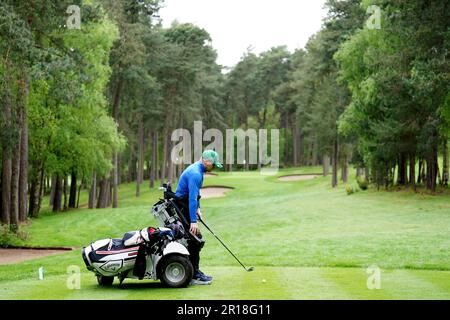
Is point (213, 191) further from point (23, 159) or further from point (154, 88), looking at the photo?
point (23, 159)

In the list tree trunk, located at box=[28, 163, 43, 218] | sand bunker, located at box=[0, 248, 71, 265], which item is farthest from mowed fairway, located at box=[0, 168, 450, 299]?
tree trunk, located at box=[28, 163, 43, 218]

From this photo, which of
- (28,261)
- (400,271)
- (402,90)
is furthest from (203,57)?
(400,271)

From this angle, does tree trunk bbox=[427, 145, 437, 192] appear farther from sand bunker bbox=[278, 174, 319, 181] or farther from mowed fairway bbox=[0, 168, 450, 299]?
sand bunker bbox=[278, 174, 319, 181]

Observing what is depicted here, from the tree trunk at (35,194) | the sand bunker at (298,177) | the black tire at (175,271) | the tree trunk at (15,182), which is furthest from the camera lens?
the sand bunker at (298,177)

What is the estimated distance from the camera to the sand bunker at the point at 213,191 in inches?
2120

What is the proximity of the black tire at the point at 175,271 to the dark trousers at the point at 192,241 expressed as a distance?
416mm

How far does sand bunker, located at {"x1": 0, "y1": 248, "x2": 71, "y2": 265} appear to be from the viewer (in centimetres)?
1978

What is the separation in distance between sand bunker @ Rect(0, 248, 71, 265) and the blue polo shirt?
37.1 feet

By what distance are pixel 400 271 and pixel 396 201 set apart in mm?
20279

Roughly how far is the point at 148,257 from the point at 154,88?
37873 millimetres

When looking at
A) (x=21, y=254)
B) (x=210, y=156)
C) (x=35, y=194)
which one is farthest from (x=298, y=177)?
(x=210, y=156)

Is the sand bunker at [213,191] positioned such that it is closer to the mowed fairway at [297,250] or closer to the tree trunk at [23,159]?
the mowed fairway at [297,250]

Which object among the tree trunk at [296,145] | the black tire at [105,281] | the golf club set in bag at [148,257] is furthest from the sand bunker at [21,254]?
the tree trunk at [296,145]

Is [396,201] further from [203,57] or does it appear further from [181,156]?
[181,156]
